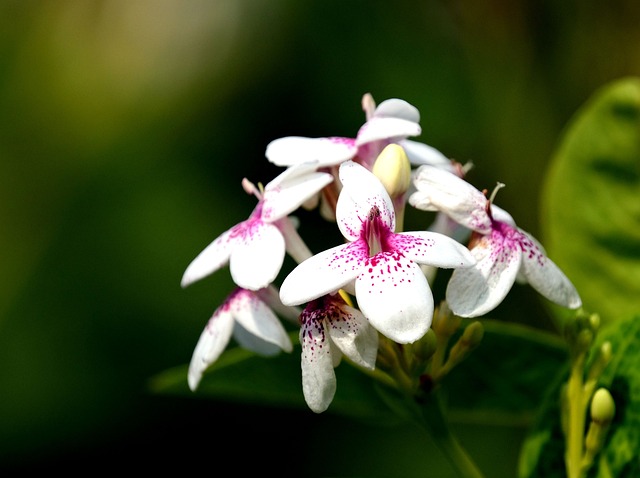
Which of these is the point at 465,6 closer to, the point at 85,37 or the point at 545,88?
the point at 545,88

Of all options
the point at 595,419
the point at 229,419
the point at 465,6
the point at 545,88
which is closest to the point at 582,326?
the point at 595,419

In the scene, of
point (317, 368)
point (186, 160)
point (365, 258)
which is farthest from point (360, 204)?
point (186, 160)

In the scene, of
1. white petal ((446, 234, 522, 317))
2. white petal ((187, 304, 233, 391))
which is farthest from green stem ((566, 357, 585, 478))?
white petal ((187, 304, 233, 391))

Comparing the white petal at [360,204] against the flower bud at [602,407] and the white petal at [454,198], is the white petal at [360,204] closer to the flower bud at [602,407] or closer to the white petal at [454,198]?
the white petal at [454,198]

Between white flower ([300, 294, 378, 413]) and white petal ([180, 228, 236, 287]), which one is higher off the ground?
white petal ([180, 228, 236, 287])

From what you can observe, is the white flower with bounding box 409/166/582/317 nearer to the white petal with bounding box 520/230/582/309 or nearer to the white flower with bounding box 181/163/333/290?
the white petal with bounding box 520/230/582/309

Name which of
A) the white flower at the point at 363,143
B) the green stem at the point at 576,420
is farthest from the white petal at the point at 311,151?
the green stem at the point at 576,420
